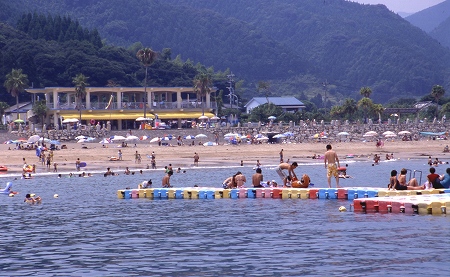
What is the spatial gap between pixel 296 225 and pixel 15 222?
28.8 feet

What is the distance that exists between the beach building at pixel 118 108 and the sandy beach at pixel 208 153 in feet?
50.8

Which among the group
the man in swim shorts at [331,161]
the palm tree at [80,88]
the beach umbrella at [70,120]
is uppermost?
the palm tree at [80,88]

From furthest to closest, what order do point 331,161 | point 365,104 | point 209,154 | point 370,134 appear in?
point 365,104
point 370,134
point 209,154
point 331,161

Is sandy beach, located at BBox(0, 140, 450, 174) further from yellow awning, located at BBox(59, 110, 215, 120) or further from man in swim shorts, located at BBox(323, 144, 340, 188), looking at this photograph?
man in swim shorts, located at BBox(323, 144, 340, 188)

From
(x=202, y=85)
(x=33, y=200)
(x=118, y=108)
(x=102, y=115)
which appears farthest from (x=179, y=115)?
(x=33, y=200)

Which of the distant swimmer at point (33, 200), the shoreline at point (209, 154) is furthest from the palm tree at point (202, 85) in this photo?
the distant swimmer at point (33, 200)

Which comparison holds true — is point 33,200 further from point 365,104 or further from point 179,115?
point 365,104

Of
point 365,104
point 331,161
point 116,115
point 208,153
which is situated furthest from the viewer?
point 365,104

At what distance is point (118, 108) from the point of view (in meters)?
82.2

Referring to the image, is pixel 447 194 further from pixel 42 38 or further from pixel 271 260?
pixel 42 38

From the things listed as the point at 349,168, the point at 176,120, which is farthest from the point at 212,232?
the point at 176,120

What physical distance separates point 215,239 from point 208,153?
132ft

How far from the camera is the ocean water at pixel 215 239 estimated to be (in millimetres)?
16188

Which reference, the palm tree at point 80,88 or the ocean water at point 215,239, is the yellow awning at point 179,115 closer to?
the palm tree at point 80,88
